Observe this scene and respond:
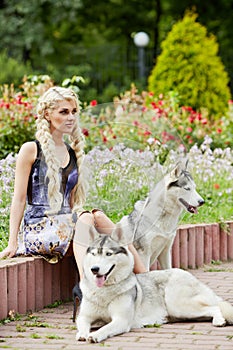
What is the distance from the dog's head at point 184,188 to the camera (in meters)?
5.60

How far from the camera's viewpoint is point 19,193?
5320 mm

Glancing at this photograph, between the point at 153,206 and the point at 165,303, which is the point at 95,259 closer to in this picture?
the point at 165,303

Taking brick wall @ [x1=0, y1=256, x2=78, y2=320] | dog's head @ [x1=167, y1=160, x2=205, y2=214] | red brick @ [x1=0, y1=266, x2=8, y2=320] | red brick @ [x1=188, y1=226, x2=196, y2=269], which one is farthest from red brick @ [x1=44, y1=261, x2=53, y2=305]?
red brick @ [x1=188, y1=226, x2=196, y2=269]

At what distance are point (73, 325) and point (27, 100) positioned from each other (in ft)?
17.6

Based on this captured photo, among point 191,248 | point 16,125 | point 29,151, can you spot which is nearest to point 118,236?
point 29,151

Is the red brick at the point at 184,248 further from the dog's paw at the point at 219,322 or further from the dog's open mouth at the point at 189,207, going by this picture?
the dog's paw at the point at 219,322

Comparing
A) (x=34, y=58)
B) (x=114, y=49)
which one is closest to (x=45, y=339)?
(x=114, y=49)

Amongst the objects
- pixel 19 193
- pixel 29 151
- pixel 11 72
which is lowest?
pixel 19 193

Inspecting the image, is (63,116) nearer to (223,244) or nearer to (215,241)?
(215,241)

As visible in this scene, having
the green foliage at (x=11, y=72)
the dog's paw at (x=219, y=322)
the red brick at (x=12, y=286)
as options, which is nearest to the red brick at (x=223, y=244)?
the dog's paw at (x=219, y=322)

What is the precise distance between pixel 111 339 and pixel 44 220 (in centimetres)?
115

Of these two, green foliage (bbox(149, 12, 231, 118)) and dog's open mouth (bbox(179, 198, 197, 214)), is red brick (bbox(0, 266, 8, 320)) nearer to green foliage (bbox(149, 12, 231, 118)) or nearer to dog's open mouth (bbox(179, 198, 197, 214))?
dog's open mouth (bbox(179, 198, 197, 214))

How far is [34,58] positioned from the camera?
1018 inches

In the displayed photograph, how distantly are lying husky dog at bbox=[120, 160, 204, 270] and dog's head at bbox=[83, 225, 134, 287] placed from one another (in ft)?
2.33
